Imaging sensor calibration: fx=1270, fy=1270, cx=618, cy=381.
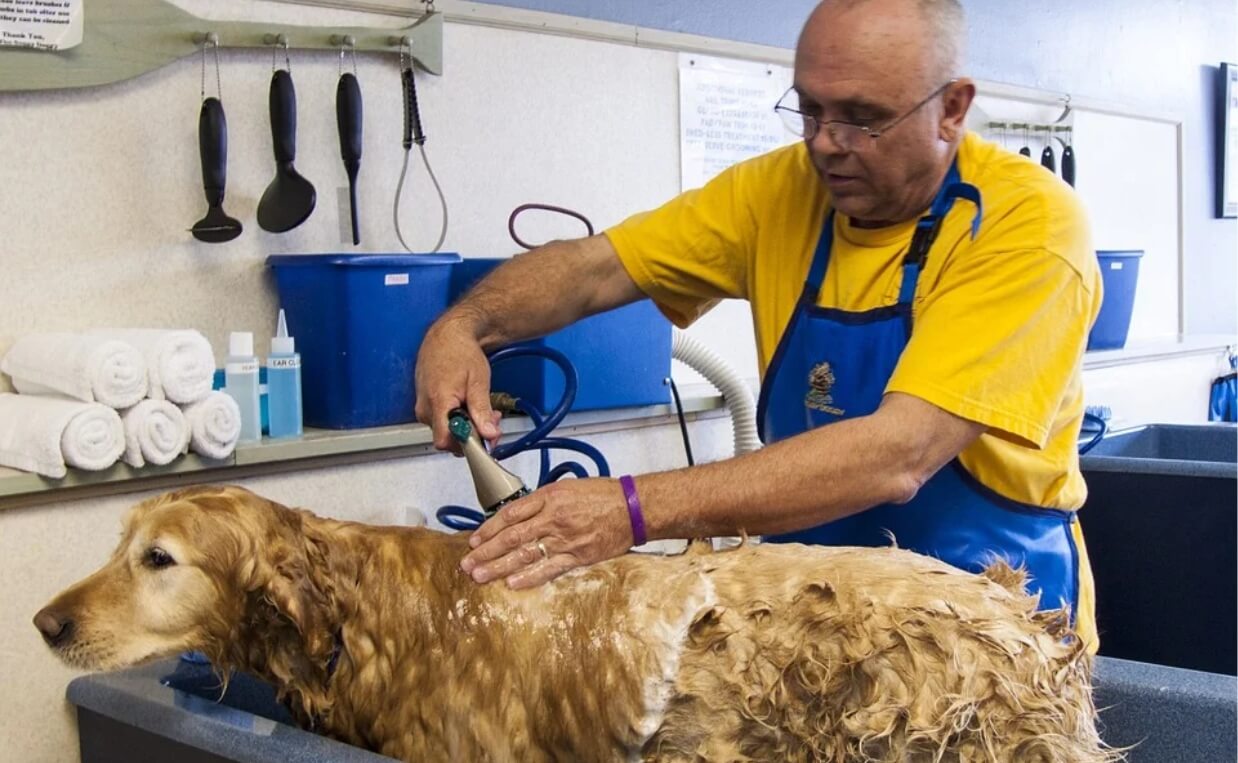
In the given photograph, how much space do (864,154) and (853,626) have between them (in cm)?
64

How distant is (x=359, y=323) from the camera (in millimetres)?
1992

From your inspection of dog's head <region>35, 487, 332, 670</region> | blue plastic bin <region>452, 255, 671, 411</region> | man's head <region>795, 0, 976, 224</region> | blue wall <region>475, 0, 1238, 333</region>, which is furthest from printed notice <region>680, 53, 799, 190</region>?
dog's head <region>35, 487, 332, 670</region>

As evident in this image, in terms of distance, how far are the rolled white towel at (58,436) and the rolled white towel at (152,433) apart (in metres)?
0.01

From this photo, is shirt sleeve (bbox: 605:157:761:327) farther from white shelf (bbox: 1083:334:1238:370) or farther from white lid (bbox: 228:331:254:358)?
white shelf (bbox: 1083:334:1238:370)

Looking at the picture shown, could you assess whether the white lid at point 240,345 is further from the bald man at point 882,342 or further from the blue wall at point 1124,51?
the blue wall at point 1124,51

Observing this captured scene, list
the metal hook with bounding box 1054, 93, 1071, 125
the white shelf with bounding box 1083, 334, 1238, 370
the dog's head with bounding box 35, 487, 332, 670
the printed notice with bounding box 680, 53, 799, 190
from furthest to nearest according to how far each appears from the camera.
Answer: the metal hook with bounding box 1054, 93, 1071, 125
the white shelf with bounding box 1083, 334, 1238, 370
the printed notice with bounding box 680, 53, 799, 190
the dog's head with bounding box 35, 487, 332, 670

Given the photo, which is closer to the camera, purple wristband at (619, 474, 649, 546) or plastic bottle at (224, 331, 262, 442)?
purple wristband at (619, 474, 649, 546)

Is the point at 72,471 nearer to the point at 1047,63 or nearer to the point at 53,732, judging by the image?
the point at 53,732

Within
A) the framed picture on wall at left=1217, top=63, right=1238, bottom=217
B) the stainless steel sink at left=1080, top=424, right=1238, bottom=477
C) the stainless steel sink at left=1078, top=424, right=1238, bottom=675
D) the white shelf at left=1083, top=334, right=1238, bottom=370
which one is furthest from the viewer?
the framed picture on wall at left=1217, top=63, right=1238, bottom=217

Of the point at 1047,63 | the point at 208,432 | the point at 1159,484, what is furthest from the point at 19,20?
the point at 1047,63

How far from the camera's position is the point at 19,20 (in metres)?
1.76

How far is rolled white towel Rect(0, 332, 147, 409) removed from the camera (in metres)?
1.67

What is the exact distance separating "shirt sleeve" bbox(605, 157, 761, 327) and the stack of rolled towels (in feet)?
2.08

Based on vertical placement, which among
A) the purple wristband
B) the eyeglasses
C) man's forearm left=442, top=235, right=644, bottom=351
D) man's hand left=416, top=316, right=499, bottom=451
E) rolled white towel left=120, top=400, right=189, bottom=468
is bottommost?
the purple wristband
